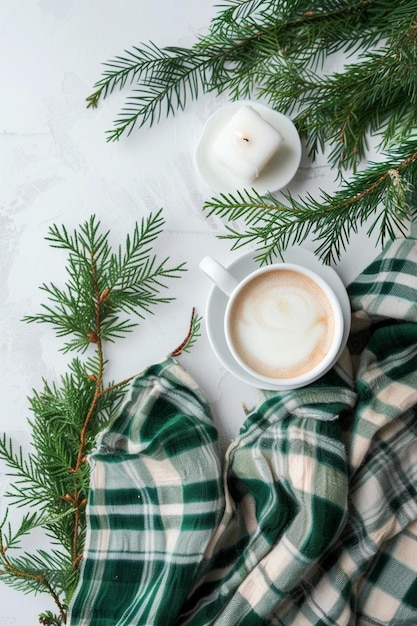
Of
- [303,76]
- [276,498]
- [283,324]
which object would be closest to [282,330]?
[283,324]

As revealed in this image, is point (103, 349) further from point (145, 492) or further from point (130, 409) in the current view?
point (145, 492)

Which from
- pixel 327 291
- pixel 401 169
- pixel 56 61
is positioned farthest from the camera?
pixel 56 61

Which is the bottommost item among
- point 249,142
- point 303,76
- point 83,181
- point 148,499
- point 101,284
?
point 148,499

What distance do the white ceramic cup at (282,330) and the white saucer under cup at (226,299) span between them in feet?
0.06

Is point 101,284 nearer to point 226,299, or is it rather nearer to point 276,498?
point 226,299

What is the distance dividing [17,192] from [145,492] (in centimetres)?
42

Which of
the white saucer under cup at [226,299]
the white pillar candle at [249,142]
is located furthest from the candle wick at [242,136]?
the white saucer under cup at [226,299]

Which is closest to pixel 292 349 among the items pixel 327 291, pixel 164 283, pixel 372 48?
pixel 327 291

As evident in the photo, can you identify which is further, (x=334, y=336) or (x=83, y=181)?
(x=83, y=181)

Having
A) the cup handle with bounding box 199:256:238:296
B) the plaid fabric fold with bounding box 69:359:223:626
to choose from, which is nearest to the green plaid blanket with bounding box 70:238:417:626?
the plaid fabric fold with bounding box 69:359:223:626

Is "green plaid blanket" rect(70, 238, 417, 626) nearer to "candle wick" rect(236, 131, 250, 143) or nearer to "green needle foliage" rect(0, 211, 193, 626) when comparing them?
"green needle foliage" rect(0, 211, 193, 626)

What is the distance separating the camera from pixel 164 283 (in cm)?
91

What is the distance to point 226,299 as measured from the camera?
89 cm

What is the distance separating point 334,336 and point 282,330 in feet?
0.20
